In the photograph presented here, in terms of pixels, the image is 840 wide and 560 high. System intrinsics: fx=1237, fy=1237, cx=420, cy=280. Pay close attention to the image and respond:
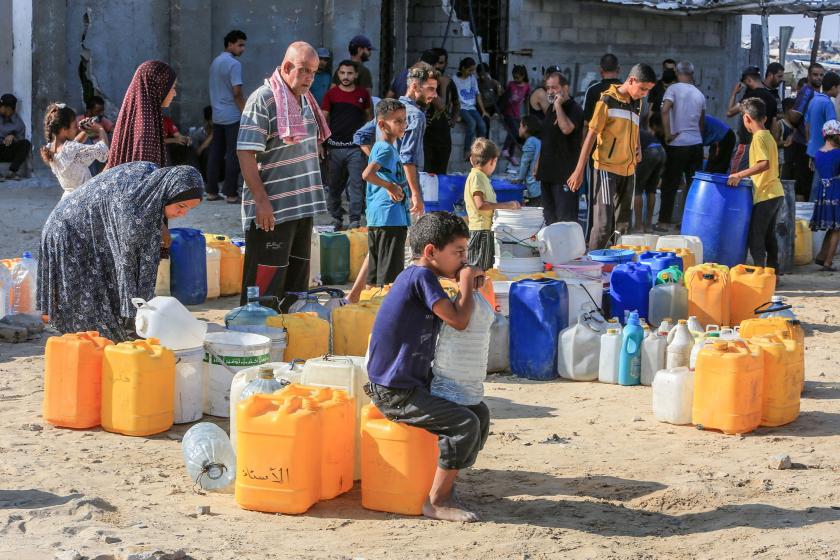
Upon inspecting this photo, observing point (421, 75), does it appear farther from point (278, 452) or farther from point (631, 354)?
point (278, 452)

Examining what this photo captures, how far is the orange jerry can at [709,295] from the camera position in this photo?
847 centimetres

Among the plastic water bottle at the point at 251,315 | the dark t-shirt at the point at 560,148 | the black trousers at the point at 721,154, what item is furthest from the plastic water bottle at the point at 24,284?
the black trousers at the point at 721,154

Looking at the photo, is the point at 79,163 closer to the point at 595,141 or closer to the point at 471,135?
the point at 595,141

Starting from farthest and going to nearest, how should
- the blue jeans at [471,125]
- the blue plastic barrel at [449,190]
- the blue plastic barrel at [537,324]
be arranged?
the blue jeans at [471,125]
the blue plastic barrel at [449,190]
the blue plastic barrel at [537,324]

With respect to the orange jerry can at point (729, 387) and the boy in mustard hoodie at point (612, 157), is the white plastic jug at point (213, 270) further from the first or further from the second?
the orange jerry can at point (729, 387)

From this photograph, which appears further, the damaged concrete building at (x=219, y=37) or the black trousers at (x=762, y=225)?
the damaged concrete building at (x=219, y=37)

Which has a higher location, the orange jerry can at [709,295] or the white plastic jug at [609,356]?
the orange jerry can at [709,295]

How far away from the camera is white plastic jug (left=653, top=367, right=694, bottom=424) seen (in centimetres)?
644

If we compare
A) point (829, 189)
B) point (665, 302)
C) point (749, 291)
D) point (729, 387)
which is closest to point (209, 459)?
point (729, 387)

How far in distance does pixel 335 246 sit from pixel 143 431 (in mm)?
4487

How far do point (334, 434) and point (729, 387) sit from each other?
2.19 meters

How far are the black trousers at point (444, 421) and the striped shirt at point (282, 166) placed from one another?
254 centimetres

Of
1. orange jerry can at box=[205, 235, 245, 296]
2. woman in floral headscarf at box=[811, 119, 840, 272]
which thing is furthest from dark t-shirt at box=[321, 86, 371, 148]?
woman in floral headscarf at box=[811, 119, 840, 272]

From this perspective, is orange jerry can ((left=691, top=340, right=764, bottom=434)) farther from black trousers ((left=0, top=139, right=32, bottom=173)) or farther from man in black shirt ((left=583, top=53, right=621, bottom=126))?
black trousers ((left=0, top=139, right=32, bottom=173))
